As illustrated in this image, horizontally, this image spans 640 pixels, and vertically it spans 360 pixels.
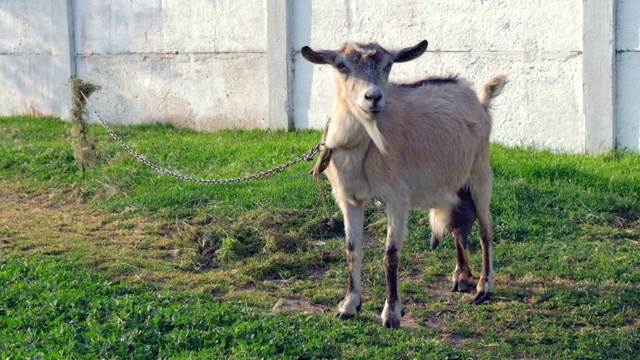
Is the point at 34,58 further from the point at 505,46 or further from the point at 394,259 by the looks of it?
the point at 394,259

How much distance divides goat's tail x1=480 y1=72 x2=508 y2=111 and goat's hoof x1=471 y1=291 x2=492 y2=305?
1446mm

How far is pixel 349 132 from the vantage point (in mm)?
5754

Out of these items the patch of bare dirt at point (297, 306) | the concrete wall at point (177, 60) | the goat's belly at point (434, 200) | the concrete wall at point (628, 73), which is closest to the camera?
the patch of bare dirt at point (297, 306)

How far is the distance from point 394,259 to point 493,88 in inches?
72.3

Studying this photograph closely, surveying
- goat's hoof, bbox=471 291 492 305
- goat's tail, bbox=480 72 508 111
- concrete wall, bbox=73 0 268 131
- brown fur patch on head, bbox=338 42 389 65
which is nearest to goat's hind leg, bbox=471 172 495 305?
goat's hoof, bbox=471 291 492 305

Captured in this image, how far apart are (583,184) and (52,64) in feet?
27.7

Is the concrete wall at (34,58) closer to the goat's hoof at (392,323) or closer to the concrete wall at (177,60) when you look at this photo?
the concrete wall at (177,60)

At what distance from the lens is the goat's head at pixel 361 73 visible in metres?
5.46

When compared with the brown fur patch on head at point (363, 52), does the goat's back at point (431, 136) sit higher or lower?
lower

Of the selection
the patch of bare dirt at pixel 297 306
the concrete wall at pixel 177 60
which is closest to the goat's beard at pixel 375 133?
the patch of bare dirt at pixel 297 306

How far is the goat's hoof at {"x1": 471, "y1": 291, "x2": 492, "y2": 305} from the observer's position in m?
6.25

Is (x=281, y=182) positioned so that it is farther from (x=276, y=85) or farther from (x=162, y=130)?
(x=162, y=130)

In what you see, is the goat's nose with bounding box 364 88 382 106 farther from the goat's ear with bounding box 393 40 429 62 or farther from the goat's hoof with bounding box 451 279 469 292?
the goat's hoof with bounding box 451 279 469 292

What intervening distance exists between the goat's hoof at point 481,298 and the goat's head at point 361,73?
1559mm
